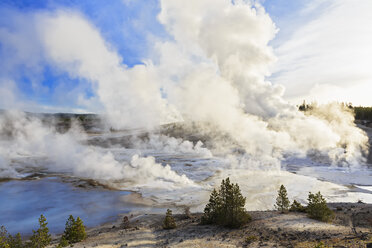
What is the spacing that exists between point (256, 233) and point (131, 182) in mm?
26195

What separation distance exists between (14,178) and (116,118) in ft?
173

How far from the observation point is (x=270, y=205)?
2592 cm

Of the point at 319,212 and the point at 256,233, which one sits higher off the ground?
the point at 319,212

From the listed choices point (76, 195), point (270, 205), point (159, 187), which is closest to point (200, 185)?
point (159, 187)

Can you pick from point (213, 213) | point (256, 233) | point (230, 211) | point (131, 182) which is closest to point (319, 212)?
point (256, 233)

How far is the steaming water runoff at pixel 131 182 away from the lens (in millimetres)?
26312

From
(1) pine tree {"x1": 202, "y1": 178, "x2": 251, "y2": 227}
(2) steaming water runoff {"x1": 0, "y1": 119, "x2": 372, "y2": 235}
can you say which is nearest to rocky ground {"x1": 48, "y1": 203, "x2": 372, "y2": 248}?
(1) pine tree {"x1": 202, "y1": 178, "x2": 251, "y2": 227}

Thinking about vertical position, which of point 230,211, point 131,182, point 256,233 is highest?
point 230,211

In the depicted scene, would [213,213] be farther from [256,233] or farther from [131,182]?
[131,182]

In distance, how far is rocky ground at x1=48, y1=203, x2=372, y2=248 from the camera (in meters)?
13.4

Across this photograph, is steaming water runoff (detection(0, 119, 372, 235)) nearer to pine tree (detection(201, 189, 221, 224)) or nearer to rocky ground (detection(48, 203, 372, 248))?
rocky ground (detection(48, 203, 372, 248))

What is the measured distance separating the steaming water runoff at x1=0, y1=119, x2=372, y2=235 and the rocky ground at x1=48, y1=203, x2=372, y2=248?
5.56m

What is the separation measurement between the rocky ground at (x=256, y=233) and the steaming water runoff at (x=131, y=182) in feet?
18.2

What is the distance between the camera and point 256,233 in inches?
609
